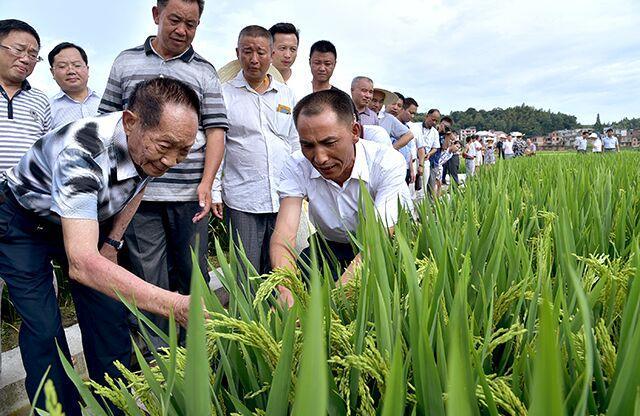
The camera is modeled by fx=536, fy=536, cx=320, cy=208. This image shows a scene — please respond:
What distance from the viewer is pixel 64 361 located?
0.71 m

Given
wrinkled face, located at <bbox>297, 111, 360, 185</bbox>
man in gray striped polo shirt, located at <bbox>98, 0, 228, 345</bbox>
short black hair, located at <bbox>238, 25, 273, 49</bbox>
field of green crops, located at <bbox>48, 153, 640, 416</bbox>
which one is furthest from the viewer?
short black hair, located at <bbox>238, 25, 273, 49</bbox>

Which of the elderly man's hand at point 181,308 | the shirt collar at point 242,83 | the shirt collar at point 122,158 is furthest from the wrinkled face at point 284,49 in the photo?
the elderly man's hand at point 181,308

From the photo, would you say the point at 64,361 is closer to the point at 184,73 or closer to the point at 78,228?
the point at 78,228

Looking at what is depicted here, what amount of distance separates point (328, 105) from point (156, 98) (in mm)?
599

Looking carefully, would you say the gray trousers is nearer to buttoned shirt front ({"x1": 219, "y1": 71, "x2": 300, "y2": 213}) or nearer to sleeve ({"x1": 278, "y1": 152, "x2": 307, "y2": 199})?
buttoned shirt front ({"x1": 219, "y1": 71, "x2": 300, "y2": 213})

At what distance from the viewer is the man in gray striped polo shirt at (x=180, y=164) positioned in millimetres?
2584

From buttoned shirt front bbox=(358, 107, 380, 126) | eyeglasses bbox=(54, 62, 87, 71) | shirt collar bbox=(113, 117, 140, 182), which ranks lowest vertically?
shirt collar bbox=(113, 117, 140, 182)

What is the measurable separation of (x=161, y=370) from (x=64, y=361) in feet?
0.41

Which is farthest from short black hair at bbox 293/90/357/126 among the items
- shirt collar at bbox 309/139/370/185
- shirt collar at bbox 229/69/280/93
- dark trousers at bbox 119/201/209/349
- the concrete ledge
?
the concrete ledge

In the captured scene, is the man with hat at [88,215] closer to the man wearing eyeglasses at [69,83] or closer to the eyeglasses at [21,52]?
the eyeglasses at [21,52]

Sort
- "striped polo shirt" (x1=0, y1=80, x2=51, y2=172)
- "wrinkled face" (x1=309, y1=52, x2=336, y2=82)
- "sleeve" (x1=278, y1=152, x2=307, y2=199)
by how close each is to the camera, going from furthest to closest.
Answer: "wrinkled face" (x1=309, y1=52, x2=336, y2=82) → "striped polo shirt" (x1=0, y1=80, x2=51, y2=172) → "sleeve" (x1=278, y1=152, x2=307, y2=199)

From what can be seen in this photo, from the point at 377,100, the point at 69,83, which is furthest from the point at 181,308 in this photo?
the point at 377,100

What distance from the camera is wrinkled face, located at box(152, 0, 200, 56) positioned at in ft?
8.20

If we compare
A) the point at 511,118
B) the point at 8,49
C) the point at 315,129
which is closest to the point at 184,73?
the point at 8,49
